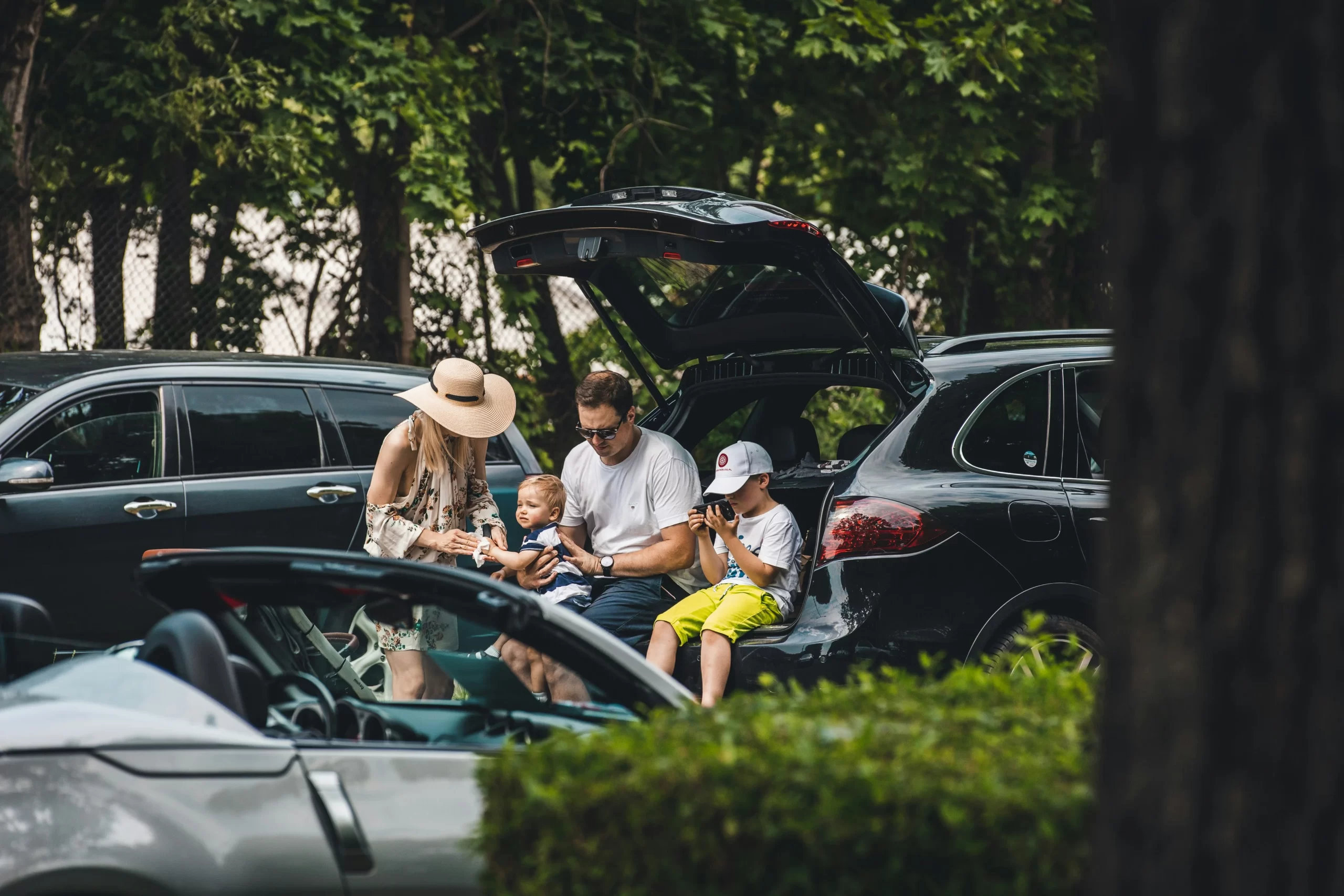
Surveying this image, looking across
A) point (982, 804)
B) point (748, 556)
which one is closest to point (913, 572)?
point (748, 556)

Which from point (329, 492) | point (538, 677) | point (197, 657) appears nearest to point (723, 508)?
point (329, 492)

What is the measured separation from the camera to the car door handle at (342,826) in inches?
119

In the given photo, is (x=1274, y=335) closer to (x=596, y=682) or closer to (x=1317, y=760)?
(x=1317, y=760)

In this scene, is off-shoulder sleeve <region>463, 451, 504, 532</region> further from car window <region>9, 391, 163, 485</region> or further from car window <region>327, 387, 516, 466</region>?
car window <region>9, 391, 163, 485</region>

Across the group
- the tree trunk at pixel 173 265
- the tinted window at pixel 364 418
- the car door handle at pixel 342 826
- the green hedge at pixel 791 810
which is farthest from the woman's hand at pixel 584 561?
the tree trunk at pixel 173 265

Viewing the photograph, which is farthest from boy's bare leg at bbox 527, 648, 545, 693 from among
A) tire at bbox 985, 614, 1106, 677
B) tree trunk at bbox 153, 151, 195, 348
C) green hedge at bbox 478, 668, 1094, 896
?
tree trunk at bbox 153, 151, 195, 348

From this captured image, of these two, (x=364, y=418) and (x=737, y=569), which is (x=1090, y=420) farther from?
(x=364, y=418)

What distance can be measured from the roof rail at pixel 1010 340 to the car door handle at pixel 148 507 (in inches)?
134

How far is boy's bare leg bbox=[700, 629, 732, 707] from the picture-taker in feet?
18.3

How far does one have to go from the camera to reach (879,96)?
13484mm

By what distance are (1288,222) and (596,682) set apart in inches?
78.6

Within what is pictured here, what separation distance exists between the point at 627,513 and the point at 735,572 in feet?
1.92

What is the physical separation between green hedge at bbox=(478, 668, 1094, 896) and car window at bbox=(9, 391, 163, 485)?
4406 millimetres

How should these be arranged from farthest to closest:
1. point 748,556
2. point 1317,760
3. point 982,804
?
point 748,556
point 982,804
point 1317,760
